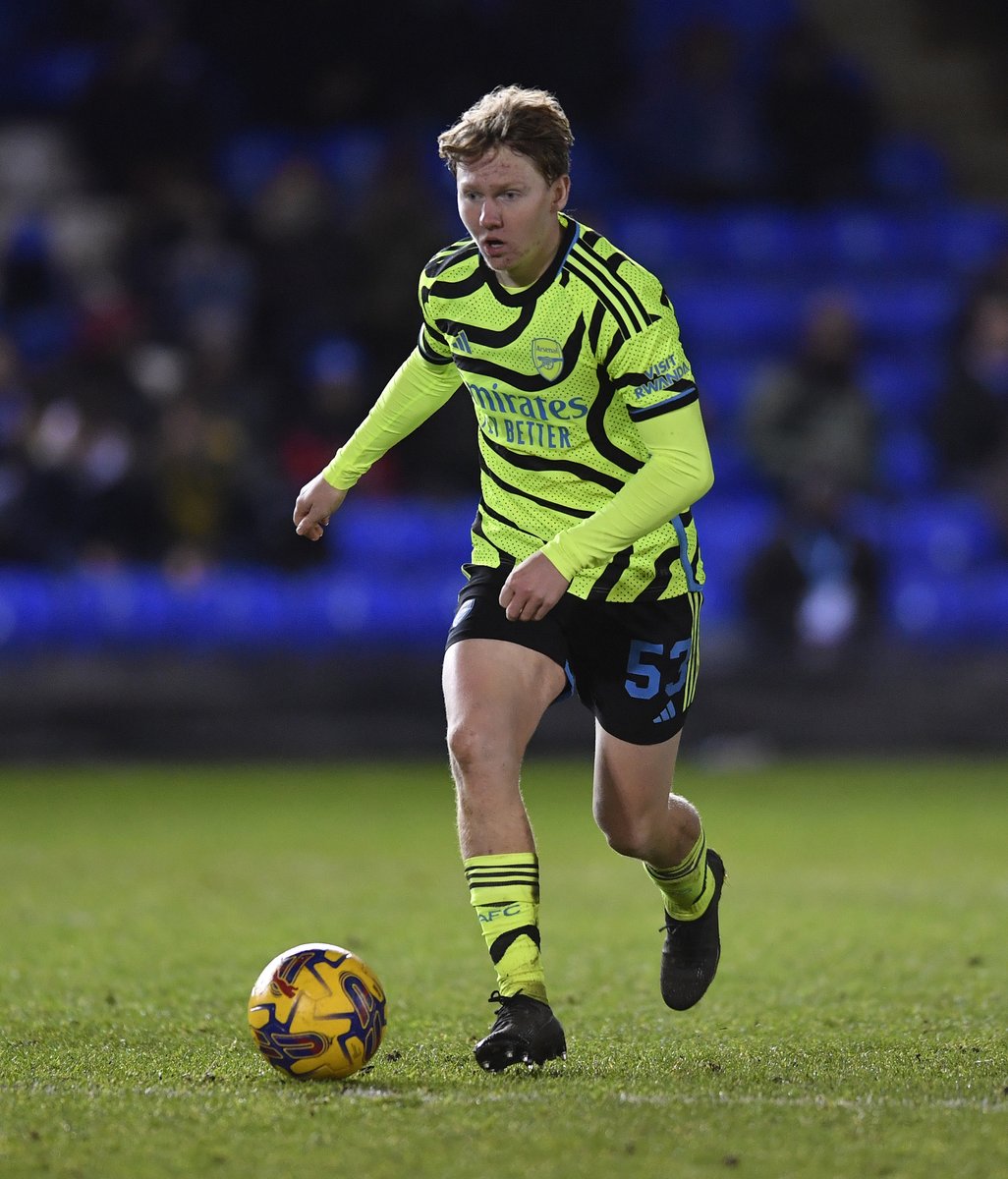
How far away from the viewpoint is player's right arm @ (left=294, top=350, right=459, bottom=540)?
5.12 m

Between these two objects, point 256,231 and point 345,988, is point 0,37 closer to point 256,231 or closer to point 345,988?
point 256,231

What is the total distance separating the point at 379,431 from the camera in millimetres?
5195

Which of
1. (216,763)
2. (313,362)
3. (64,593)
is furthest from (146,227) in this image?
(216,763)

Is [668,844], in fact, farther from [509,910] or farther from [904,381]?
[904,381]

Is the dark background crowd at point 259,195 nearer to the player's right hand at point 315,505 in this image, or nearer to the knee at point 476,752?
the player's right hand at point 315,505

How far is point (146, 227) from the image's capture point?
14.6 meters

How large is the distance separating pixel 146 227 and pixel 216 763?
14.5ft

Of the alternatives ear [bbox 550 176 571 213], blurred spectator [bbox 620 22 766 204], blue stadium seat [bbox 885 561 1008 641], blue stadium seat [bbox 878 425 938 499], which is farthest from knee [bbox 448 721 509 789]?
blurred spectator [bbox 620 22 766 204]

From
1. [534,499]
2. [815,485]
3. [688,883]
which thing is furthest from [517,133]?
[815,485]

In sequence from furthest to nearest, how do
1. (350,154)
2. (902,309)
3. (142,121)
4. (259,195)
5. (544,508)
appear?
(350,154) < (902,309) < (259,195) < (142,121) < (544,508)

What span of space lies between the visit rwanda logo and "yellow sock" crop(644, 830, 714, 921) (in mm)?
1407

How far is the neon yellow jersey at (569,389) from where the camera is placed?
457 cm

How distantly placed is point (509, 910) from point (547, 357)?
1319 mm

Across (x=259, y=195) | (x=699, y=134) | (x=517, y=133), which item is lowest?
(x=517, y=133)
